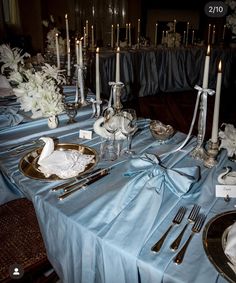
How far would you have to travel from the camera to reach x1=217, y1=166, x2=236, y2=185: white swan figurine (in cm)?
101

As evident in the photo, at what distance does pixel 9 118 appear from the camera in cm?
152

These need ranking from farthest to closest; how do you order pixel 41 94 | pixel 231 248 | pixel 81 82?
pixel 81 82 < pixel 41 94 < pixel 231 248

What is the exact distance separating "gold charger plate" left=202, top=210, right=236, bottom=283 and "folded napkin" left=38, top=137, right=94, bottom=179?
1.65 feet

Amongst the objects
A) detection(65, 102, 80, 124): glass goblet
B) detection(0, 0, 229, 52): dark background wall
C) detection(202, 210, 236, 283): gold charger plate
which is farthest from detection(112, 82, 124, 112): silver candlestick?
detection(0, 0, 229, 52): dark background wall

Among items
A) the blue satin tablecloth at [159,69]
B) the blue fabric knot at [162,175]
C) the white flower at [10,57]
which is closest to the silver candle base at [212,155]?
the blue fabric knot at [162,175]

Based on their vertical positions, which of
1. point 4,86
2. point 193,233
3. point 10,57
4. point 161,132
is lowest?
→ point 193,233

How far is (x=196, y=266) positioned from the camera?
68 centimetres

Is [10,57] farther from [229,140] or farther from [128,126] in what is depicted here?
[229,140]

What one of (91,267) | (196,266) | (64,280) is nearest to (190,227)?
(196,266)

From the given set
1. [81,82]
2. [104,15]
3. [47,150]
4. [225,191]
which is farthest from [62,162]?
[104,15]

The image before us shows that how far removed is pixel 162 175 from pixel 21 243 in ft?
2.15

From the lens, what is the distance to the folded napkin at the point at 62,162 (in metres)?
1.06

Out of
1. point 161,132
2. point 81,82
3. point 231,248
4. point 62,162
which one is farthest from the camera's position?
point 81,82

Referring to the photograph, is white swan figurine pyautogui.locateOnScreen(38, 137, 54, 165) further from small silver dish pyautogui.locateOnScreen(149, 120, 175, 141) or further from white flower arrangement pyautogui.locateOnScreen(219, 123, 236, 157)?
white flower arrangement pyautogui.locateOnScreen(219, 123, 236, 157)
